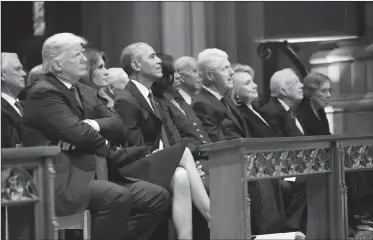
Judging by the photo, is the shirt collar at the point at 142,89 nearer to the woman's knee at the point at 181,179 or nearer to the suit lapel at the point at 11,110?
the woman's knee at the point at 181,179

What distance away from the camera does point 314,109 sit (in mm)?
10047

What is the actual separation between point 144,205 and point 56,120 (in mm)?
908

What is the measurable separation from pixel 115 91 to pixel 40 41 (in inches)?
115

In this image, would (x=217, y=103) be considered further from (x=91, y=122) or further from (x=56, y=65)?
(x=56, y=65)

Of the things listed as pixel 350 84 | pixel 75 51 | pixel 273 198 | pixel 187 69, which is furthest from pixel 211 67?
pixel 350 84

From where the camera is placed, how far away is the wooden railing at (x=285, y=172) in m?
6.58

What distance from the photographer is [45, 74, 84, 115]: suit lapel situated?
6.83 meters

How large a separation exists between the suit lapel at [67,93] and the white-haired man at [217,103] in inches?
68.4

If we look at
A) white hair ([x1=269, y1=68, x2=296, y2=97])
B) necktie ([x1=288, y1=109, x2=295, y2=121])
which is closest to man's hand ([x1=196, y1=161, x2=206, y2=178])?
necktie ([x1=288, y1=109, x2=295, y2=121])

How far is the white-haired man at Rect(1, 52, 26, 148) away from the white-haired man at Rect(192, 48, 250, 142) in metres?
1.49

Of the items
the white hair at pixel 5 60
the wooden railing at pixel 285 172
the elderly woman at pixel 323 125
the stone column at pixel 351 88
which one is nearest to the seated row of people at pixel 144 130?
the white hair at pixel 5 60

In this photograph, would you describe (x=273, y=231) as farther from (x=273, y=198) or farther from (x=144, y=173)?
(x=144, y=173)

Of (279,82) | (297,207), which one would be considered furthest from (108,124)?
(279,82)

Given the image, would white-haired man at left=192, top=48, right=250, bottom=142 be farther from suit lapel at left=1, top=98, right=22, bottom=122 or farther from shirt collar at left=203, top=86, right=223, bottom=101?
suit lapel at left=1, top=98, right=22, bottom=122
